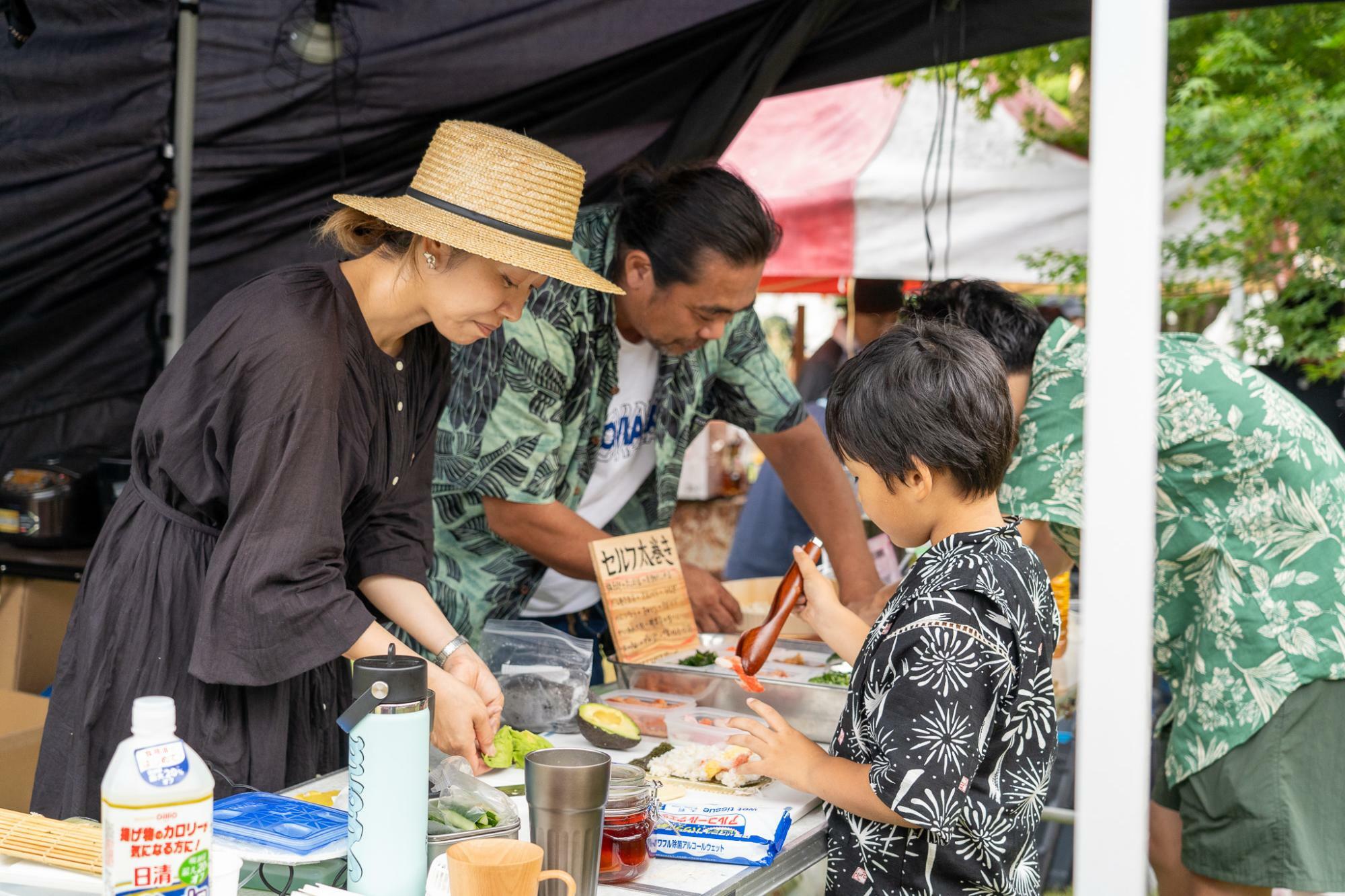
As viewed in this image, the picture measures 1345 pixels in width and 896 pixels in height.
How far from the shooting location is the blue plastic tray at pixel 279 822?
1.43m

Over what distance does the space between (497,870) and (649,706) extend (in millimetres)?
1073

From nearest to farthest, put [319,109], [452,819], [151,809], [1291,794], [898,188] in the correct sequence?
[151,809] → [452,819] → [1291,794] → [319,109] → [898,188]

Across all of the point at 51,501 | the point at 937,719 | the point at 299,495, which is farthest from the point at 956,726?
the point at 51,501

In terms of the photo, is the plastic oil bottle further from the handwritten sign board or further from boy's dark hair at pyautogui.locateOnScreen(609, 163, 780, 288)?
boy's dark hair at pyautogui.locateOnScreen(609, 163, 780, 288)

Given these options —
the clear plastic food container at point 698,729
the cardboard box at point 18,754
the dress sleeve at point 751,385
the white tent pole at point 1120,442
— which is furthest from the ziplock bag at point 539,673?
the cardboard box at point 18,754

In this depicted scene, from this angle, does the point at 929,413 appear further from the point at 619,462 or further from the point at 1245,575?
the point at 619,462

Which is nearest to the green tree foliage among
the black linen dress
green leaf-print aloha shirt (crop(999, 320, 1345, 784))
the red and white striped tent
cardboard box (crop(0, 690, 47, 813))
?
the red and white striped tent

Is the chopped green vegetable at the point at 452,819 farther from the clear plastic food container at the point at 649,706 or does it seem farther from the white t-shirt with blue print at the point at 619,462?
the white t-shirt with blue print at the point at 619,462

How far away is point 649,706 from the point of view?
7.24 ft

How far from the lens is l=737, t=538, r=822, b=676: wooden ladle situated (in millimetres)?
2033

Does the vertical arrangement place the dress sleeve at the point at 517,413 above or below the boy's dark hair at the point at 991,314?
below

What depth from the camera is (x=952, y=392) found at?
1.62 m

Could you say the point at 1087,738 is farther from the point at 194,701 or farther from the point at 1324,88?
the point at 1324,88

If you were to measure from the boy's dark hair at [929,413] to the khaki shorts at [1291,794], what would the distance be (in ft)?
3.33
